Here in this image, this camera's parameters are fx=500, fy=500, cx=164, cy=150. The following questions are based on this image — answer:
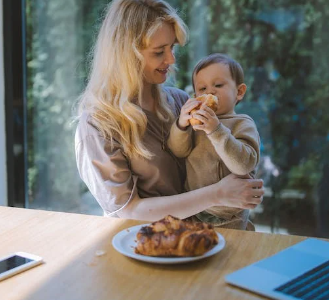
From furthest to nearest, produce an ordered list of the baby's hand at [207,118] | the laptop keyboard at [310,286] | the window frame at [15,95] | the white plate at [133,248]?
Answer: 1. the window frame at [15,95]
2. the baby's hand at [207,118]
3. the white plate at [133,248]
4. the laptop keyboard at [310,286]

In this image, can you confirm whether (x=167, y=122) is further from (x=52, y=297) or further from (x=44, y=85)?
(x=44, y=85)

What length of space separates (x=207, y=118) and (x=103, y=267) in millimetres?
671

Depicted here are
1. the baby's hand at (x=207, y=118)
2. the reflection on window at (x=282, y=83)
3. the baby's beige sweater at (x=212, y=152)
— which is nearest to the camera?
the baby's hand at (x=207, y=118)

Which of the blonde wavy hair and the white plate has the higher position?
the blonde wavy hair

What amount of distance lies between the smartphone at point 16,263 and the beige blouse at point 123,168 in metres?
0.58

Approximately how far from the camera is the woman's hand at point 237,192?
1588 millimetres

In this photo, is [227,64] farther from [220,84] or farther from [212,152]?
[212,152]

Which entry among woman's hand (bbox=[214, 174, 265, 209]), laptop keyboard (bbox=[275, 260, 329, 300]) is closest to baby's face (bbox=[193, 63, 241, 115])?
woman's hand (bbox=[214, 174, 265, 209])

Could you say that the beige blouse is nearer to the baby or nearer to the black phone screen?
the baby

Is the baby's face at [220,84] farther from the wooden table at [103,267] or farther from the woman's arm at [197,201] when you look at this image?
the wooden table at [103,267]

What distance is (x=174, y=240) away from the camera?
3.23ft

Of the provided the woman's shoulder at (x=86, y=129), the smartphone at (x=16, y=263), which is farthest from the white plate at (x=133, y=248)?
the woman's shoulder at (x=86, y=129)

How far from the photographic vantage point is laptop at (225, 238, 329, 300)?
0.86 meters

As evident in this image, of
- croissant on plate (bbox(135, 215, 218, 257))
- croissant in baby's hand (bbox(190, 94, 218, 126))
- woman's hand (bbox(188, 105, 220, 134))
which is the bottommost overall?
croissant on plate (bbox(135, 215, 218, 257))
